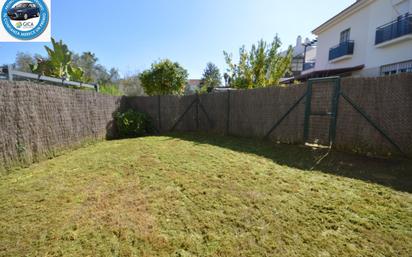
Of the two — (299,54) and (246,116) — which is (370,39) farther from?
(299,54)

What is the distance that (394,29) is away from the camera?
449 inches

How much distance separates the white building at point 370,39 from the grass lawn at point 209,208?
11.0m

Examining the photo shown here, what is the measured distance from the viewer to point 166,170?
14.7 feet

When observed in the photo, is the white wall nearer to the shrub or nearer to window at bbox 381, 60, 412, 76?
window at bbox 381, 60, 412, 76

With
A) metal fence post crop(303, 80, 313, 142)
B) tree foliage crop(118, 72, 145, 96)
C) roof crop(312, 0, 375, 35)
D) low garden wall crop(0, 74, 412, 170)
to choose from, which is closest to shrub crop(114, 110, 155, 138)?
low garden wall crop(0, 74, 412, 170)

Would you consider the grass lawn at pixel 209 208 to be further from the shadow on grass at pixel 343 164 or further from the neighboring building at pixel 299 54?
the neighboring building at pixel 299 54

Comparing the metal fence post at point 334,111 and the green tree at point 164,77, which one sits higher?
the green tree at point 164,77

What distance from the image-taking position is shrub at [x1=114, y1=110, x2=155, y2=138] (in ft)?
30.0

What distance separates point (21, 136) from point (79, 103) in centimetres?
245

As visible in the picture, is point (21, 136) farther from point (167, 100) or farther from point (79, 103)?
point (167, 100)

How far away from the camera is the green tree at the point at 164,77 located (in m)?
13.9

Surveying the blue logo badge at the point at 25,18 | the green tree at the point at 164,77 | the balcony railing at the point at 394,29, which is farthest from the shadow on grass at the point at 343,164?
the balcony railing at the point at 394,29

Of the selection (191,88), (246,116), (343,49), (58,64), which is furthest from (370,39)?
(191,88)

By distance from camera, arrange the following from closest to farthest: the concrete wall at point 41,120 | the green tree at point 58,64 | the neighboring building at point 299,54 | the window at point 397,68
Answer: the concrete wall at point 41,120, the green tree at point 58,64, the window at point 397,68, the neighboring building at point 299,54
